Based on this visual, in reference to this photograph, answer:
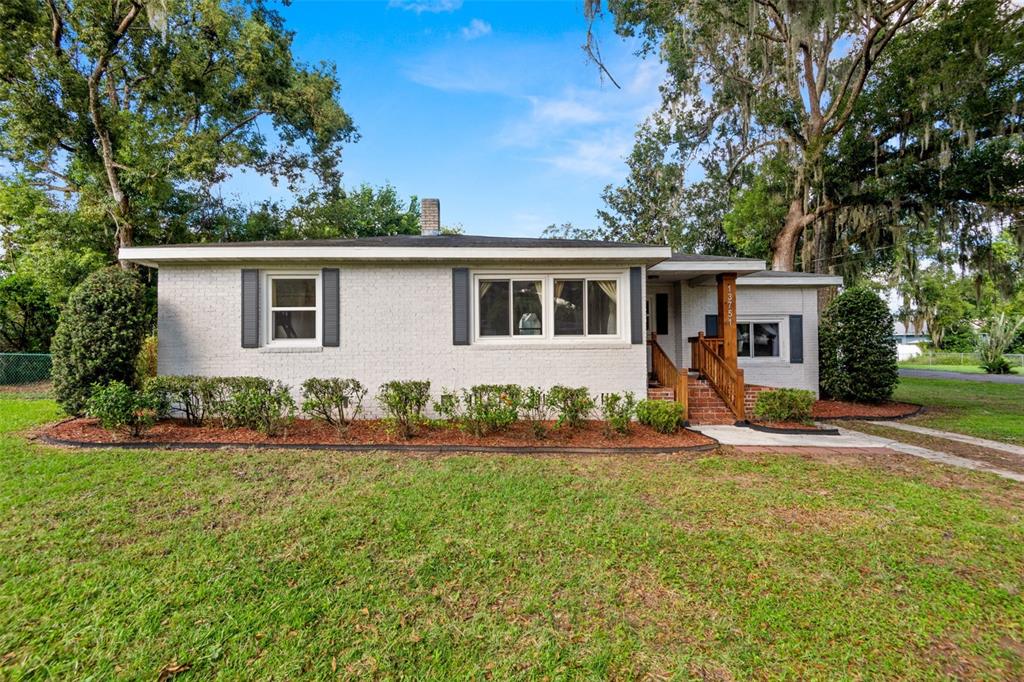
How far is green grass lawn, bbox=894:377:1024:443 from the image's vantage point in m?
7.20

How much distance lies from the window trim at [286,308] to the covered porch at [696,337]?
20.2 ft

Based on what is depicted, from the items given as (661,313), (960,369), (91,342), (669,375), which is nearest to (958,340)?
(960,369)

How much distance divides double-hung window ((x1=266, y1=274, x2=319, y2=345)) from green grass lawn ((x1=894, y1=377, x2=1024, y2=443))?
11.6m

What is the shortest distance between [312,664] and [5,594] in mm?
2158

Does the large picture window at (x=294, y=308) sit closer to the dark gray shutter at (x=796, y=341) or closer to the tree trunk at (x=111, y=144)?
the tree trunk at (x=111, y=144)

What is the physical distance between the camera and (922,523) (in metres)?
3.57

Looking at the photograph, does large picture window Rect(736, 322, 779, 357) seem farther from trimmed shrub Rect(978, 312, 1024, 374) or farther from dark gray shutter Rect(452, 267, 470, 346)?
trimmed shrub Rect(978, 312, 1024, 374)

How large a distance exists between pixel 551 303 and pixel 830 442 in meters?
4.89

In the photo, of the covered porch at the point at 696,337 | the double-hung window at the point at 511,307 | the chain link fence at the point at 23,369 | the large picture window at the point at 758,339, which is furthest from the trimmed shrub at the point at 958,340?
the chain link fence at the point at 23,369

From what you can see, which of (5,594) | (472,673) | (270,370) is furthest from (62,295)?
(472,673)

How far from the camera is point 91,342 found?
604 centimetres

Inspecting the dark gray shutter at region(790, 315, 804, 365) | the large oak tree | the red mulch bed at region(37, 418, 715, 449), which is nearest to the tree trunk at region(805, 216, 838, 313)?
the dark gray shutter at region(790, 315, 804, 365)

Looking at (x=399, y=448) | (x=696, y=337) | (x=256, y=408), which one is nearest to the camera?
(x=399, y=448)

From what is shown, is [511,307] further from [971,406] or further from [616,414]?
[971,406]
